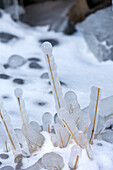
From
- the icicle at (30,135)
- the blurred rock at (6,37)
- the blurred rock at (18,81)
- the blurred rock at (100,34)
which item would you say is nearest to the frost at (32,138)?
the icicle at (30,135)

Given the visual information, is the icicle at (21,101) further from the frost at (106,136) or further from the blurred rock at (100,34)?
the blurred rock at (100,34)

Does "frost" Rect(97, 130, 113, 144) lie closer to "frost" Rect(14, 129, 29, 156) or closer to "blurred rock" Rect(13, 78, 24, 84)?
"frost" Rect(14, 129, 29, 156)

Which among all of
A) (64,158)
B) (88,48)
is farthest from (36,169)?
(88,48)

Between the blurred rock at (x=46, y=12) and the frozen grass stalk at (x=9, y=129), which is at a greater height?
the blurred rock at (x=46, y=12)

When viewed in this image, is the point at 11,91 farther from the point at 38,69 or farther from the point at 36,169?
the point at 36,169

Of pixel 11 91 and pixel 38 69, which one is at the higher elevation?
pixel 38 69
